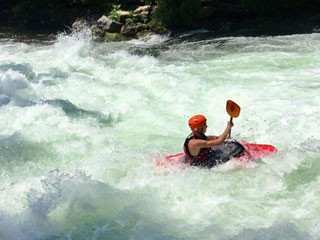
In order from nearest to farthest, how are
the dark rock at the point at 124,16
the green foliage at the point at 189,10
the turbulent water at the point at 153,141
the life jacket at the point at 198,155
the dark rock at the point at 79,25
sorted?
the turbulent water at the point at 153,141
the life jacket at the point at 198,155
the green foliage at the point at 189,10
the dark rock at the point at 124,16
the dark rock at the point at 79,25

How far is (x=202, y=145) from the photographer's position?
15.6 feet

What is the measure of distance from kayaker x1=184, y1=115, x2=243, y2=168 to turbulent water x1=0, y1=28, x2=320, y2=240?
0.41 feet

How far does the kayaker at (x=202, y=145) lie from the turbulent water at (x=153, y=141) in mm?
126

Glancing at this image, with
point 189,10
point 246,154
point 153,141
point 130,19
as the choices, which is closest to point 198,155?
point 246,154

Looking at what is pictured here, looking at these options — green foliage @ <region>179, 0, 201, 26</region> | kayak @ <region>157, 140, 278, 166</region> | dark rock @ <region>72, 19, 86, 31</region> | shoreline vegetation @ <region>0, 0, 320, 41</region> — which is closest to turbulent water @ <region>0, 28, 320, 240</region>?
kayak @ <region>157, 140, 278, 166</region>

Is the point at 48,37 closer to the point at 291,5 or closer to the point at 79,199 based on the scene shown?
the point at 291,5

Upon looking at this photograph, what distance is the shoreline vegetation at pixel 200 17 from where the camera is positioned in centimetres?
1324

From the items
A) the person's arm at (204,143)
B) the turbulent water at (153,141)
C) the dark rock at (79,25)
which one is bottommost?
the turbulent water at (153,141)

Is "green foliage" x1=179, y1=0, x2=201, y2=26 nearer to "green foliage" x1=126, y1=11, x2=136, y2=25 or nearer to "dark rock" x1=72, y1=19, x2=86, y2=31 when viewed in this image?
"green foliage" x1=126, y1=11, x2=136, y2=25

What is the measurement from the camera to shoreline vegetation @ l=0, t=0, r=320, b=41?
43.4ft

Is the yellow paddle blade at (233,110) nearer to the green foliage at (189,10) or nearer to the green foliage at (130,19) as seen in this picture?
the green foliage at (189,10)

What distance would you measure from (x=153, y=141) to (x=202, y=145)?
1.34m

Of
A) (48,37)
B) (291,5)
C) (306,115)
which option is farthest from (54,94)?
(291,5)

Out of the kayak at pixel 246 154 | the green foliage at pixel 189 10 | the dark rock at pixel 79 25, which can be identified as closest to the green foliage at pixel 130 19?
the green foliage at pixel 189 10
